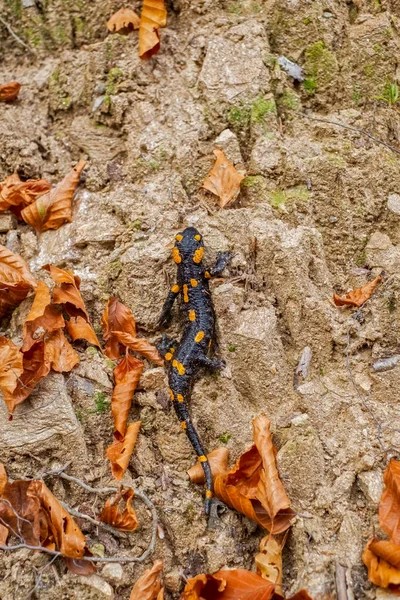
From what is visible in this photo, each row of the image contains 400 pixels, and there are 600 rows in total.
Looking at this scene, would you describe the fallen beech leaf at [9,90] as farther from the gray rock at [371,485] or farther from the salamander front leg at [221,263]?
the gray rock at [371,485]

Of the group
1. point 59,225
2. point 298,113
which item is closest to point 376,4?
point 298,113

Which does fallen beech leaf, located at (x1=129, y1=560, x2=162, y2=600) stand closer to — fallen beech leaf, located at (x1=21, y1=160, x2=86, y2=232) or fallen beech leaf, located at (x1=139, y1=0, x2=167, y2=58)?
fallen beech leaf, located at (x1=21, y1=160, x2=86, y2=232)

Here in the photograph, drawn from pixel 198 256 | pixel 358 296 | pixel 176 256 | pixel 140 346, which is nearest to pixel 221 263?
pixel 198 256

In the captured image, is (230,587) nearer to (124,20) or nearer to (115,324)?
(115,324)

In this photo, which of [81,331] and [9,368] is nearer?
[9,368]

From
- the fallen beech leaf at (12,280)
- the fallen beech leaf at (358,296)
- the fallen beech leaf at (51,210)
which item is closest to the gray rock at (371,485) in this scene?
the fallen beech leaf at (358,296)

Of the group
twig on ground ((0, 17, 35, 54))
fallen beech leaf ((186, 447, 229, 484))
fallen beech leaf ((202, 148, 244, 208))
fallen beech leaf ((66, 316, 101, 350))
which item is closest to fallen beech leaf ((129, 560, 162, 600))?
fallen beech leaf ((186, 447, 229, 484))

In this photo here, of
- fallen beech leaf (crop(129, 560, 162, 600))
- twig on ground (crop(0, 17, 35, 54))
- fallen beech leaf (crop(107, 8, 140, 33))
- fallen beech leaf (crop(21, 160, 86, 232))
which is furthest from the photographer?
twig on ground (crop(0, 17, 35, 54))
